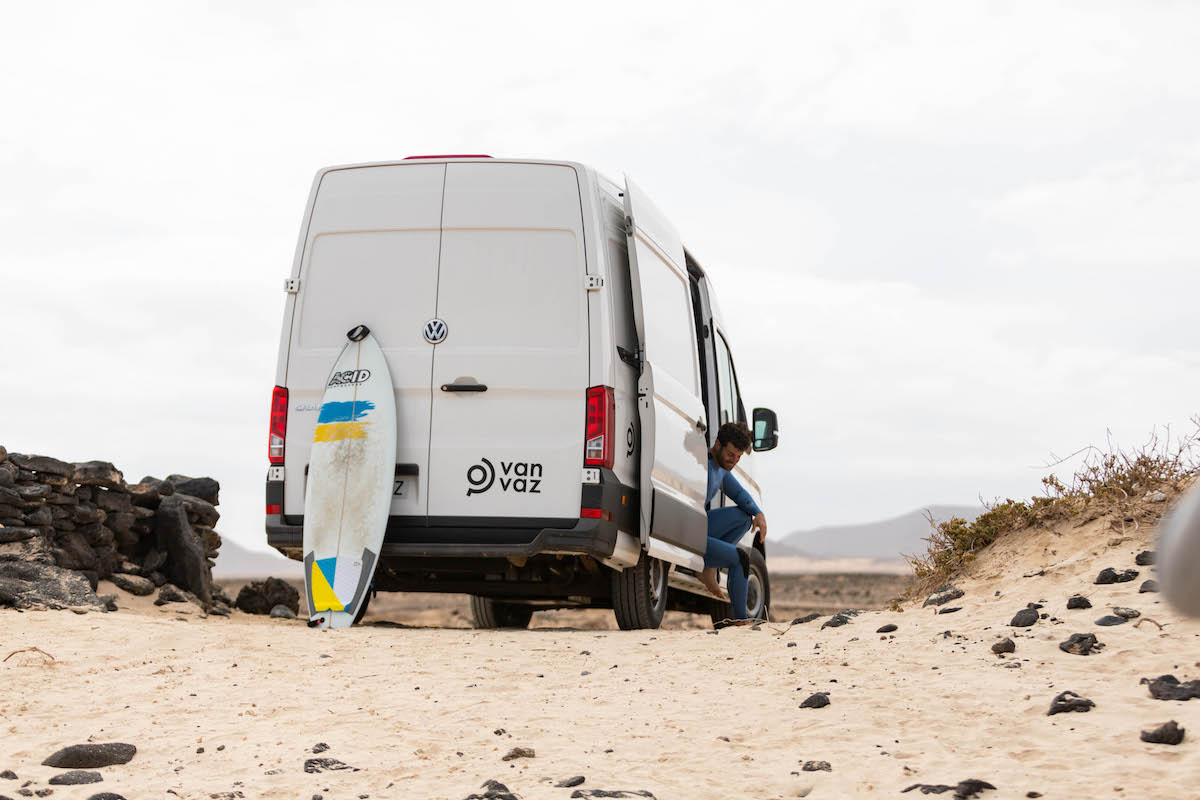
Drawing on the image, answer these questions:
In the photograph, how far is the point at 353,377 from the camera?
7801 millimetres

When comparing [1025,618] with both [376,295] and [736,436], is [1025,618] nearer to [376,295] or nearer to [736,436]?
[736,436]

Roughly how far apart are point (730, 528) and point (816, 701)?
171 inches

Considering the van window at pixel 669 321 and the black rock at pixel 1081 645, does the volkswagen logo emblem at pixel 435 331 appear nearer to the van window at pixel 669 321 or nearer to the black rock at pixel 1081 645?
the van window at pixel 669 321

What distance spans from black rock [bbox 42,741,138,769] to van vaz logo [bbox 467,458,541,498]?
10.0 feet

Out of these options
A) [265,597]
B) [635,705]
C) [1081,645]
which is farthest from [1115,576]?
[265,597]

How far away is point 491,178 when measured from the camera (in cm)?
→ 805

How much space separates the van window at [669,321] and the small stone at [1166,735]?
4269 mm

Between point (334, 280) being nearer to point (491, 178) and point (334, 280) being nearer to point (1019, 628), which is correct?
point (491, 178)

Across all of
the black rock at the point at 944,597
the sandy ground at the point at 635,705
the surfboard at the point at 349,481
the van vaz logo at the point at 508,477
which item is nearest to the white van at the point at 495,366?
the van vaz logo at the point at 508,477

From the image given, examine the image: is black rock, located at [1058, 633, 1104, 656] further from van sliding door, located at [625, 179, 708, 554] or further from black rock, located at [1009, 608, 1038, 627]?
van sliding door, located at [625, 179, 708, 554]

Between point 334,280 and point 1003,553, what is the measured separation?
4623 millimetres

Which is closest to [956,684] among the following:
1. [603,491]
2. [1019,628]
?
[1019,628]

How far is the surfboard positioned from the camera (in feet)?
25.4

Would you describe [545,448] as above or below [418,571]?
above
